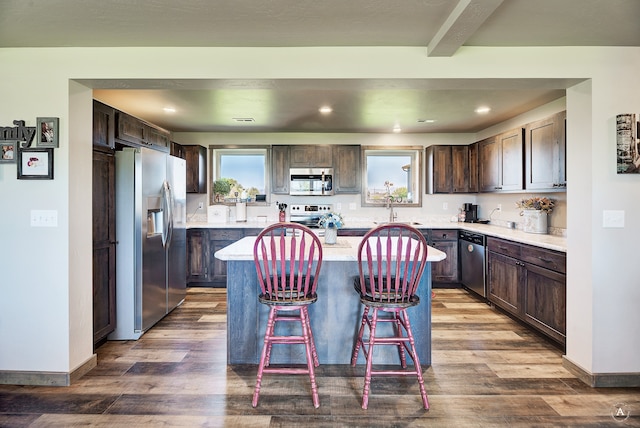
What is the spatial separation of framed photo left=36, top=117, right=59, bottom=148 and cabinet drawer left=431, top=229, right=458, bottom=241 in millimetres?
4301

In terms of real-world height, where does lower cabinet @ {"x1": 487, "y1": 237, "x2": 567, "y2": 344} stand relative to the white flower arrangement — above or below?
below

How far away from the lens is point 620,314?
8.00 feet

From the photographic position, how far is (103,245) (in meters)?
3.02

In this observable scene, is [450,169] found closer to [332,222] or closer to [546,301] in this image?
[546,301]

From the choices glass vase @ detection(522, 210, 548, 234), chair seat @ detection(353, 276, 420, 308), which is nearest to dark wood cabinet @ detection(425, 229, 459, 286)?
glass vase @ detection(522, 210, 548, 234)

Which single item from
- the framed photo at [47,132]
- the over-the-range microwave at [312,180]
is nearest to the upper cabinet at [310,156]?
the over-the-range microwave at [312,180]

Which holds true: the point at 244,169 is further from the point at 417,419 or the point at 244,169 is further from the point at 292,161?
the point at 417,419

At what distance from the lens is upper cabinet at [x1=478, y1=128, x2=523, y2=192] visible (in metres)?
4.04

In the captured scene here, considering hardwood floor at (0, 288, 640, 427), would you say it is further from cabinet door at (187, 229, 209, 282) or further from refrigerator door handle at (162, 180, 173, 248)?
cabinet door at (187, 229, 209, 282)

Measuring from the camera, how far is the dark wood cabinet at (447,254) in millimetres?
4996

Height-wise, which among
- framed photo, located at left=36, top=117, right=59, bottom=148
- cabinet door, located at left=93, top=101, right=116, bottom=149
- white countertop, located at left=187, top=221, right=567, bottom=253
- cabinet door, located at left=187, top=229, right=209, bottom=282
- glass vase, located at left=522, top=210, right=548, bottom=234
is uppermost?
cabinet door, located at left=93, top=101, right=116, bottom=149

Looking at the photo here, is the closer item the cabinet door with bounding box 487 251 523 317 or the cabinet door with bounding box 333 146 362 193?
the cabinet door with bounding box 487 251 523 317

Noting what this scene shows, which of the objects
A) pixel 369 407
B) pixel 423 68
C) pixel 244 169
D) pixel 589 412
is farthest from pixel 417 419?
pixel 244 169

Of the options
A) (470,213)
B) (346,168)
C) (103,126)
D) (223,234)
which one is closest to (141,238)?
(103,126)
